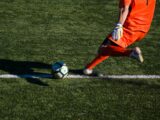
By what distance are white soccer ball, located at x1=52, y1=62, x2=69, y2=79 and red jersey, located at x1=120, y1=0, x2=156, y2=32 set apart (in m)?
1.27

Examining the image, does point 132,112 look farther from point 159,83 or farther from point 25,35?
point 25,35

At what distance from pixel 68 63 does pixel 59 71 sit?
89cm

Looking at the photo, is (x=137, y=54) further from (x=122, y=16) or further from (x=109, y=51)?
(x=122, y=16)

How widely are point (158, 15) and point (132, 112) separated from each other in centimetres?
580

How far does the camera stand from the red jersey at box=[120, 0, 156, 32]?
7869 millimetres

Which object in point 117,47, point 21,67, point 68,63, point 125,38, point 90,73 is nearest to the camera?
point 117,47

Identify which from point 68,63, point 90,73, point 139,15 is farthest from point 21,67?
point 139,15

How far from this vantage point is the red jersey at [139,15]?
787cm

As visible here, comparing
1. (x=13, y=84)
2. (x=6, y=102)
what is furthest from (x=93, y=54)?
(x=6, y=102)

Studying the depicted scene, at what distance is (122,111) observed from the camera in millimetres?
6949

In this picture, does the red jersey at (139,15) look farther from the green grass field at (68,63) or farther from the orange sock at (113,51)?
the green grass field at (68,63)

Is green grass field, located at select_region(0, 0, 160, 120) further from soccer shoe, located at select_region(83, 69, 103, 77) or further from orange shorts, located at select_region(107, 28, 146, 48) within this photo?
orange shorts, located at select_region(107, 28, 146, 48)

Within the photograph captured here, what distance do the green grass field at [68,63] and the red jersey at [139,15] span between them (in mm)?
931

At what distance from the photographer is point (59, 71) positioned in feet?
26.2
